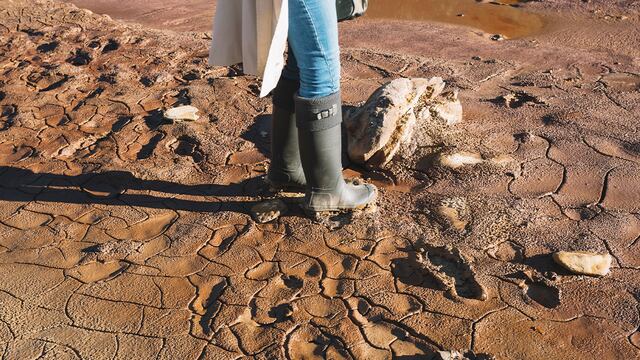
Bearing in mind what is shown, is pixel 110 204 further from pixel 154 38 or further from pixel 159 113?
pixel 154 38

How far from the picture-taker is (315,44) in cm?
242

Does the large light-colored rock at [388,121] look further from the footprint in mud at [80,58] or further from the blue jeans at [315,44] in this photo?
the footprint in mud at [80,58]

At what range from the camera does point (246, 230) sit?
2.86 metres

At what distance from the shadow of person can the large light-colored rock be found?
542 mm

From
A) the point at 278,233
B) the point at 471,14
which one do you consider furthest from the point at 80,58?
the point at 471,14

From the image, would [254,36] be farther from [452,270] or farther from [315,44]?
[452,270]

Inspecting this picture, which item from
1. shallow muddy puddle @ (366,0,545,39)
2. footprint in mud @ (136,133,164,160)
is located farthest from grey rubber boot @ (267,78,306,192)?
shallow muddy puddle @ (366,0,545,39)

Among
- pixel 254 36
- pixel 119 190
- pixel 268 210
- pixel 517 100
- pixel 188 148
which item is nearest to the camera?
pixel 254 36

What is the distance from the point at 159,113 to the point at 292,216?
150cm

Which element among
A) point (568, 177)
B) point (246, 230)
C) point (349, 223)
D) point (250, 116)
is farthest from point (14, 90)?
point (568, 177)

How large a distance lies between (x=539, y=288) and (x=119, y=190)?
1.98 m

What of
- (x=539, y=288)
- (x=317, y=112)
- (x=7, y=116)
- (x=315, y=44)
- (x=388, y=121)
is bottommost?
(x=539, y=288)

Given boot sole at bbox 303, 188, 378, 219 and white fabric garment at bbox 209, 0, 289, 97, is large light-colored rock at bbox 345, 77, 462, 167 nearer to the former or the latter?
boot sole at bbox 303, 188, 378, 219

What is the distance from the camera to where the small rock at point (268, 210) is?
9.53 feet
